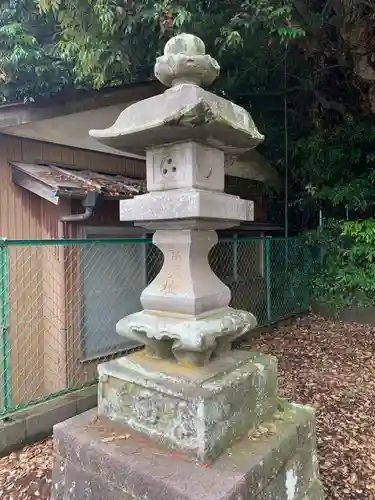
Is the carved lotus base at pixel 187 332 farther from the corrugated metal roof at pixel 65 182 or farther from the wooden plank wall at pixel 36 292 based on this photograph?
the wooden plank wall at pixel 36 292

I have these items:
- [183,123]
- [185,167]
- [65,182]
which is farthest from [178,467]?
[65,182]

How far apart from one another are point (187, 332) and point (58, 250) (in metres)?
3.17

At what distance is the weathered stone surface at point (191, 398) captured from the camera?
1.89 m

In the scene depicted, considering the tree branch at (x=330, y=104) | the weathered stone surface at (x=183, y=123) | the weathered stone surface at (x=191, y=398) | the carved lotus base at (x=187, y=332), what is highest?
the tree branch at (x=330, y=104)

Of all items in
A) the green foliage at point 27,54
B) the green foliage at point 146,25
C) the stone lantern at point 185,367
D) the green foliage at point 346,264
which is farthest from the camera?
the green foliage at point 346,264

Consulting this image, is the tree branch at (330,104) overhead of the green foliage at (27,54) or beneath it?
beneath

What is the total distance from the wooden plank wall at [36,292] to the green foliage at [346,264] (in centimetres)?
555

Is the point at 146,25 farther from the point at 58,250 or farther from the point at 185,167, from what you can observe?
the point at 185,167

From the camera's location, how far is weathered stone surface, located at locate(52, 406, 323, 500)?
175 cm

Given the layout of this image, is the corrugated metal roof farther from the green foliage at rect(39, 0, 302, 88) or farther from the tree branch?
the tree branch

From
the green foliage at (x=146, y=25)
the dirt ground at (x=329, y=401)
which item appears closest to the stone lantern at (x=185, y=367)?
the dirt ground at (x=329, y=401)

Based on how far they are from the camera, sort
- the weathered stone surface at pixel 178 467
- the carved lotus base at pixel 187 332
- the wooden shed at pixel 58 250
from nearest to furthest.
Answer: the weathered stone surface at pixel 178 467
the carved lotus base at pixel 187 332
the wooden shed at pixel 58 250

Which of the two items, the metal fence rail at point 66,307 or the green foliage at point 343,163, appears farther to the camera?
the green foliage at point 343,163

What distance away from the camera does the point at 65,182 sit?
14.4ft
